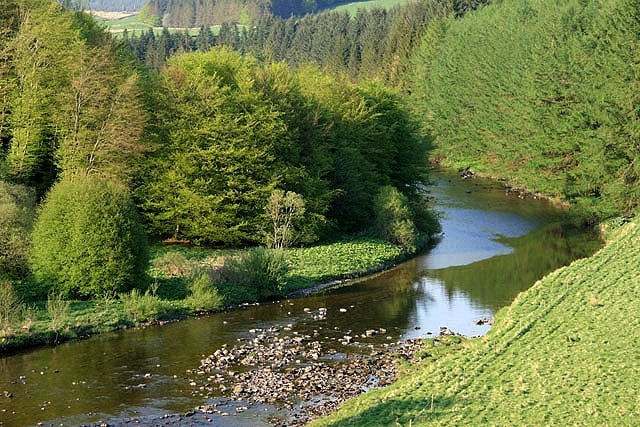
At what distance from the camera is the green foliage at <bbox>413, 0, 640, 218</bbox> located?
Answer: 68062 millimetres

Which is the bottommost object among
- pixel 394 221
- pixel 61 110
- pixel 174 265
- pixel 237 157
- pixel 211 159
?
pixel 174 265

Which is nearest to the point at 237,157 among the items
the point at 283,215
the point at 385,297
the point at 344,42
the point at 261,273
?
the point at 283,215

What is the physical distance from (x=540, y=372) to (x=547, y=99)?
54.1 metres

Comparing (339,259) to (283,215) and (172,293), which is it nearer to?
(283,215)

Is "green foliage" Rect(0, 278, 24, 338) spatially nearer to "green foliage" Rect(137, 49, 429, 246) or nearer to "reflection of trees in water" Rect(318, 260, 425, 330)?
"reflection of trees in water" Rect(318, 260, 425, 330)

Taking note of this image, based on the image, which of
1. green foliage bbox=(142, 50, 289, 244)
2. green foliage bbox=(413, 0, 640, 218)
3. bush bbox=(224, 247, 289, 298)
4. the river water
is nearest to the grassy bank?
bush bbox=(224, 247, 289, 298)

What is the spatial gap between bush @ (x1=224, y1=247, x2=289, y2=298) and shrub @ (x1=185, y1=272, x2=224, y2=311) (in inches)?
96.6

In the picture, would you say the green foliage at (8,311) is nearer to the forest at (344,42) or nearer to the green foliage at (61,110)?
the green foliage at (61,110)

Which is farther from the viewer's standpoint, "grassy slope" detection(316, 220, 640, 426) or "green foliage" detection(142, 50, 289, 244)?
"green foliage" detection(142, 50, 289, 244)

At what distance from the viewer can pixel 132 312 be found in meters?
40.8

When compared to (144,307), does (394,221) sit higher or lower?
higher

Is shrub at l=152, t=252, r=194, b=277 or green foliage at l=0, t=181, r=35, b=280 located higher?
green foliage at l=0, t=181, r=35, b=280

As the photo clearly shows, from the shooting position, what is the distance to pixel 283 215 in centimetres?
5503

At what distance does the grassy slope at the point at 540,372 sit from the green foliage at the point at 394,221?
1853cm
